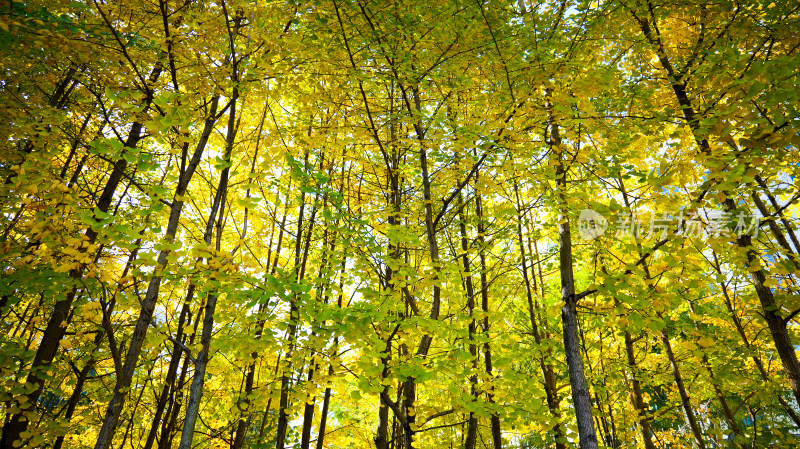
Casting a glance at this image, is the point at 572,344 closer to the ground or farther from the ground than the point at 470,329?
closer to the ground

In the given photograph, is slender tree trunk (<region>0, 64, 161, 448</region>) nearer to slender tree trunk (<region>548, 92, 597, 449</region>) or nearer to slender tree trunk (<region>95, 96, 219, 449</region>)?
slender tree trunk (<region>95, 96, 219, 449</region>)

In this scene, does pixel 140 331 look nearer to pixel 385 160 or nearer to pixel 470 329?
pixel 385 160

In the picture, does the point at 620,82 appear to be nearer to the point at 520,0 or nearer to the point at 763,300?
the point at 520,0

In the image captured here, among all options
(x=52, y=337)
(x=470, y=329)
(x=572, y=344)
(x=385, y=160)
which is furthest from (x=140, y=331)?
(x=470, y=329)

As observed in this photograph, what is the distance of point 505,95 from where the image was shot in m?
3.81

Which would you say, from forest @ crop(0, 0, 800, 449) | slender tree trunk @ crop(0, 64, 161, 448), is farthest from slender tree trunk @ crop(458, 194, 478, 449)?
slender tree trunk @ crop(0, 64, 161, 448)

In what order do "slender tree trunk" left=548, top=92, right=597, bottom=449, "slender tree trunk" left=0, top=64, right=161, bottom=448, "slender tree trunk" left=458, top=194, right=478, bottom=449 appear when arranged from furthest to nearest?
"slender tree trunk" left=458, top=194, right=478, bottom=449 < "slender tree trunk" left=0, top=64, right=161, bottom=448 < "slender tree trunk" left=548, top=92, right=597, bottom=449

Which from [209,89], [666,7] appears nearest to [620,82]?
[666,7]

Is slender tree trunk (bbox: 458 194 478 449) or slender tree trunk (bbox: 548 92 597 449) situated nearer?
slender tree trunk (bbox: 548 92 597 449)

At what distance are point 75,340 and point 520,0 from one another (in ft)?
23.3

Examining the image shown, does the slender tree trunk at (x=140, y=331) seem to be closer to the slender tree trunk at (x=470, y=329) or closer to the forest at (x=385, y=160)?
the forest at (x=385, y=160)

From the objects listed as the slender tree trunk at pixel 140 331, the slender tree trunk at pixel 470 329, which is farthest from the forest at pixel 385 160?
the slender tree trunk at pixel 470 329

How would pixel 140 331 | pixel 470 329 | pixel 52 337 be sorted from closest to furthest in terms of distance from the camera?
1. pixel 140 331
2. pixel 52 337
3. pixel 470 329

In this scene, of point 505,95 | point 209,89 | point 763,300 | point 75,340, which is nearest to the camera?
point 209,89
